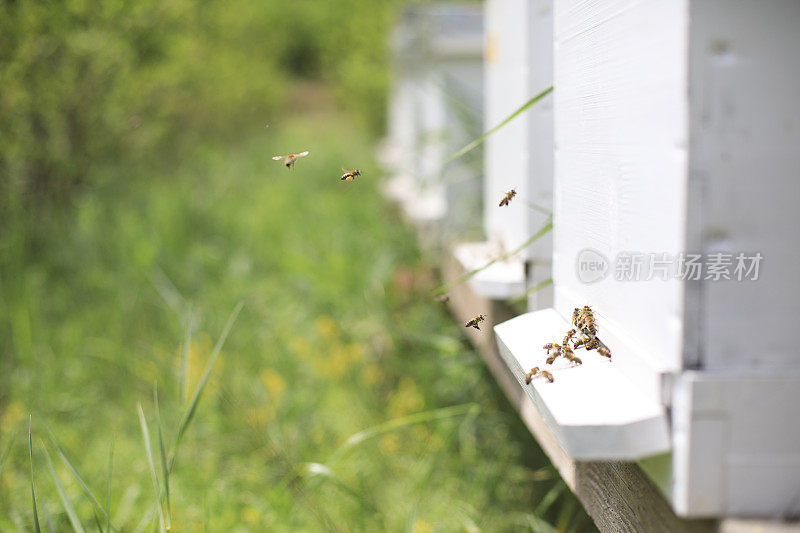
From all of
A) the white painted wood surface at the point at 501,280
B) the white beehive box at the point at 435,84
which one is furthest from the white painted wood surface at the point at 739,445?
the white beehive box at the point at 435,84

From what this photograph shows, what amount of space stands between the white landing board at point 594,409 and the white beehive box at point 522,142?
593mm

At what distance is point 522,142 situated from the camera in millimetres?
1913

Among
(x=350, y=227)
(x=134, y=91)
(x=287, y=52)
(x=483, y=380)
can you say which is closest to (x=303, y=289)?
(x=350, y=227)

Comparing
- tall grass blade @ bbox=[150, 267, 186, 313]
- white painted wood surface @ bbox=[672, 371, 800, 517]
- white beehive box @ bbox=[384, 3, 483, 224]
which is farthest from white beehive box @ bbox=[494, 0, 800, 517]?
tall grass blade @ bbox=[150, 267, 186, 313]

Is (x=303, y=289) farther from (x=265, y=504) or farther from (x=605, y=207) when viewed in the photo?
(x=605, y=207)

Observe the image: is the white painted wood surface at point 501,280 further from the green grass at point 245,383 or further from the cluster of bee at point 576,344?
the cluster of bee at point 576,344

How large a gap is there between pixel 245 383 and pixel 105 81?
3.16 meters

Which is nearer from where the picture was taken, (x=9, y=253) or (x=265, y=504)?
(x=265, y=504)

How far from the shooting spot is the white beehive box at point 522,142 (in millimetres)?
1851

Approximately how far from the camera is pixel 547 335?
1333 mm

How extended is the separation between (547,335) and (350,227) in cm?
356

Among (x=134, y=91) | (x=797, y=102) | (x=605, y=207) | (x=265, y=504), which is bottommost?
(x=265, y=504)

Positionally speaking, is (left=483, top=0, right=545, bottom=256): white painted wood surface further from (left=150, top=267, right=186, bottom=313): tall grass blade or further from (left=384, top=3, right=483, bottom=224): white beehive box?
(left=150, top=267, right=186, bottom=313): tall grass blade

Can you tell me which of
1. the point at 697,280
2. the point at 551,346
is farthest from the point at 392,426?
the point at 697,280
